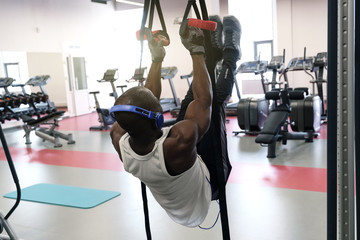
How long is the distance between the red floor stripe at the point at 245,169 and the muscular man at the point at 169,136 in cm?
259

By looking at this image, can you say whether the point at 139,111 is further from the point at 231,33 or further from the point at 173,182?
the point at 231,33

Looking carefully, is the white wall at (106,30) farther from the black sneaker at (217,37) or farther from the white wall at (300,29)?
the black sneaker at (217,37)

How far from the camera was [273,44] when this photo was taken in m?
11.3

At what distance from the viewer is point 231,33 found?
2.17 meters

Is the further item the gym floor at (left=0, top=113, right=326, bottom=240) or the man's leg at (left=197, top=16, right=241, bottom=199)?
the gym floor at (left=0, top=113, right=326, bottom=240)

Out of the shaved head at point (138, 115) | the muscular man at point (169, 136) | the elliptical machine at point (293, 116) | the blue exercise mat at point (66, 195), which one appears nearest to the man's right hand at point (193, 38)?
the muscular man at point (169, 136)

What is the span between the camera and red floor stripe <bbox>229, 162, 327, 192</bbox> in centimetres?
411

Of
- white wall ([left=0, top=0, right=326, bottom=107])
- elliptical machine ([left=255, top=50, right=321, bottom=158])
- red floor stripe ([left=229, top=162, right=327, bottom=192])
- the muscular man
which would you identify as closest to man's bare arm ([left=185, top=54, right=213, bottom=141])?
the muscular man

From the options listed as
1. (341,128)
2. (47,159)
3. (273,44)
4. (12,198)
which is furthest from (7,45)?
(341,128)

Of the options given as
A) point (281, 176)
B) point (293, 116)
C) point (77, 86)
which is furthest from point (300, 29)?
point (281, 176)

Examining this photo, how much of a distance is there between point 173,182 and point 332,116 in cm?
85

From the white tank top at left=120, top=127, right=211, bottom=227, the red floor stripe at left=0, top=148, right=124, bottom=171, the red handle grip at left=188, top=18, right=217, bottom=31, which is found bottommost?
the red floor stripe at left=0, top=148, right=124, bottom=171

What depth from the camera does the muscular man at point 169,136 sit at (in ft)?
5.33

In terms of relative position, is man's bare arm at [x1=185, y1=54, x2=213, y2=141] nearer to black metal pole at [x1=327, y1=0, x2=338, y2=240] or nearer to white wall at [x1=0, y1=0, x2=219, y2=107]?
black metal pole at [x1=327, y1=0, x2=338, y2=240]
